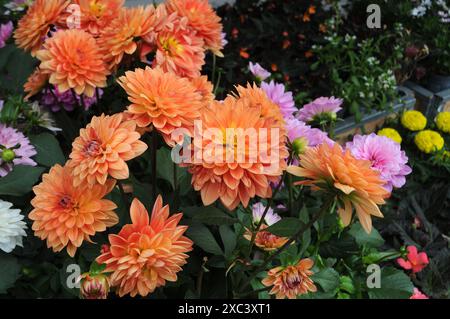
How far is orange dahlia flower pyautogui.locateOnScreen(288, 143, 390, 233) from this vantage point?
0.60 metres

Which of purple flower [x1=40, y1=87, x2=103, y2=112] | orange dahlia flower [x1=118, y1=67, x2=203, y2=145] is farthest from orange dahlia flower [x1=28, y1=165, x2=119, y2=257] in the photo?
purple flower [x1=40, y1=87, x2=103, y2=112]

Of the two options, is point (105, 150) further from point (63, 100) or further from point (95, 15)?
point (63, 100)

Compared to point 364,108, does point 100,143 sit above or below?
above

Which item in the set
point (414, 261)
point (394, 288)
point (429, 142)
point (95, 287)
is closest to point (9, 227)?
point (95, 287)

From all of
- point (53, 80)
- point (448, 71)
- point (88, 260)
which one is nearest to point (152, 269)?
point (88, 260)

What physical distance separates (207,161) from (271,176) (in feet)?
0.31

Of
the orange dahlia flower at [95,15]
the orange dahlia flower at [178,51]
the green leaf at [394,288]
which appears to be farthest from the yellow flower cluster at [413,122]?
the orange dahlia flower at [95,15]

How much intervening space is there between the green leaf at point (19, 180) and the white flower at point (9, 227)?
0.04m

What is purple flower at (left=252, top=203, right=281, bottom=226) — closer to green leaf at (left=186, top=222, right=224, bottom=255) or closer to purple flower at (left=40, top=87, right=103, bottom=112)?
green leaf at (left=186, top=222, right=224, bottom=255)

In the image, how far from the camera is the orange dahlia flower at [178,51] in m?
0.86

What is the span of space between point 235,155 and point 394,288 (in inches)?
24.6

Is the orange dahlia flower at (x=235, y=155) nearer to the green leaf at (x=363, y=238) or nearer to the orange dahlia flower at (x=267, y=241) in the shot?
the orange dahlia flower at (x=267, y=241)
